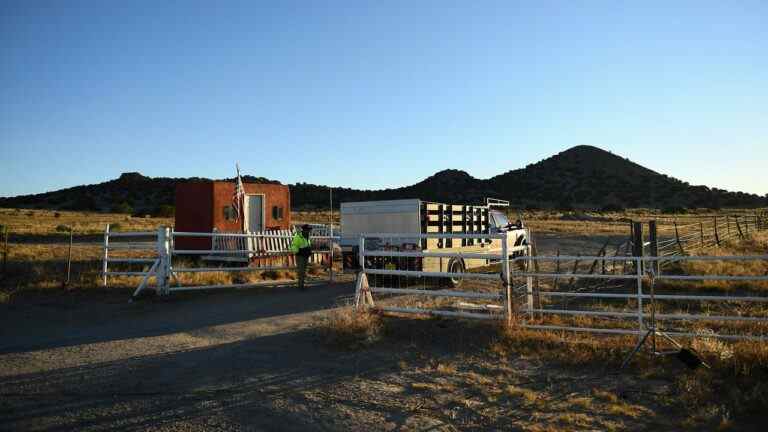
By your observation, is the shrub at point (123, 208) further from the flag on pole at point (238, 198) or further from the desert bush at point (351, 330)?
the desert bush at point (351, 330)

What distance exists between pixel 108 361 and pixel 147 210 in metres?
73.6

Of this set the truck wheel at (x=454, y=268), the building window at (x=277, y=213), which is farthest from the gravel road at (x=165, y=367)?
the building window at (x=277, y=213)

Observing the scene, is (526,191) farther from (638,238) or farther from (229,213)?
(638,238)

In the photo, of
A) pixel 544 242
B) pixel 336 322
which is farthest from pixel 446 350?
pixel 544 242

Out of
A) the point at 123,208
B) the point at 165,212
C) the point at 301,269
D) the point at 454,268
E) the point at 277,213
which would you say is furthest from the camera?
the point at 123,208

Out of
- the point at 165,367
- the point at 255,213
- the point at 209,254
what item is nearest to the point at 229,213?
the point at 255,213

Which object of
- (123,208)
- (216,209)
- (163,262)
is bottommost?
(163,262)

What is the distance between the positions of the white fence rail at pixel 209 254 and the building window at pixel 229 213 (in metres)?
1.94

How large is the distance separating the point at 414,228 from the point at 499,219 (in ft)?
15.6

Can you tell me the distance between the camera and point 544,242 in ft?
104

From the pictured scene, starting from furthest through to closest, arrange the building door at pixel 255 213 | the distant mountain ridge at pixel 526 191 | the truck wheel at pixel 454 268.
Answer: the distant mountain ridge at pixel 526 191 < the building door at pixel 255 213 < the truck wheel at pixel 454 268

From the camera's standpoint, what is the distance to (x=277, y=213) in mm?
22938

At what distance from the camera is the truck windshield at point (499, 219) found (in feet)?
57.3

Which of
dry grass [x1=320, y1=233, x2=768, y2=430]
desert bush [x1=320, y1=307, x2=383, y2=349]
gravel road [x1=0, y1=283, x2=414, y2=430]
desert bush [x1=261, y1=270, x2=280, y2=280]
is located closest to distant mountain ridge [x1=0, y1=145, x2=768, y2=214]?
desert bush [x1=261, y1=270, x2=280, y2=280]
